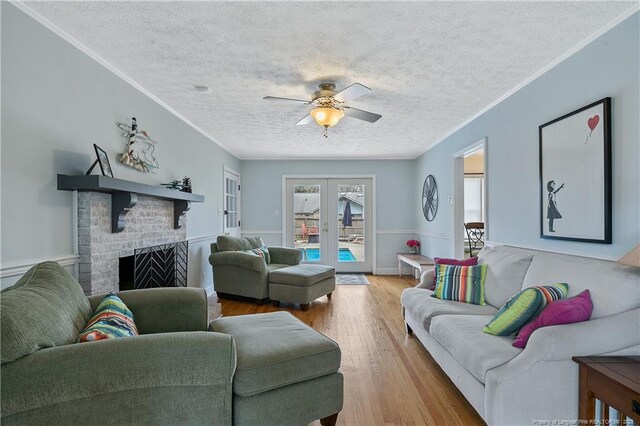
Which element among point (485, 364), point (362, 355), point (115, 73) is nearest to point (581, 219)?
point (485, 364)

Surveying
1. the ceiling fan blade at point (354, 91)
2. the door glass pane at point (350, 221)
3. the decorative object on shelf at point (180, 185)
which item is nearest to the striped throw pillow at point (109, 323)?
the decorative object on shelf at point (180, 185)

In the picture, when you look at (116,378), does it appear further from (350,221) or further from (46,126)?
(350,221)

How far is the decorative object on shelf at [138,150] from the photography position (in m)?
2.98

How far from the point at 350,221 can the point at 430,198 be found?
1.70 m

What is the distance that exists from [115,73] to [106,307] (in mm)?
1977

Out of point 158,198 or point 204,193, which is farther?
point 204,193

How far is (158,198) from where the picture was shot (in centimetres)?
347

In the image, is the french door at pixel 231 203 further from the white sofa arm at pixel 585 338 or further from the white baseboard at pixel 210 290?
the white sofa arm at pixel 585 338

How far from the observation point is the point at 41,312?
1363mm

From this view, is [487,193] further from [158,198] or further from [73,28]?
[73,28]

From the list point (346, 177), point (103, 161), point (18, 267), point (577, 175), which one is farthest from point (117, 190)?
point (346, 177)

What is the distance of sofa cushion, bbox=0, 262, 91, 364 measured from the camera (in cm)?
121

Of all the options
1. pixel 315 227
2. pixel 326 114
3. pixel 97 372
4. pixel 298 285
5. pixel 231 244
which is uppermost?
pixel 326 114

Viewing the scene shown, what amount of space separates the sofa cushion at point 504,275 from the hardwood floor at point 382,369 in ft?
2.36
